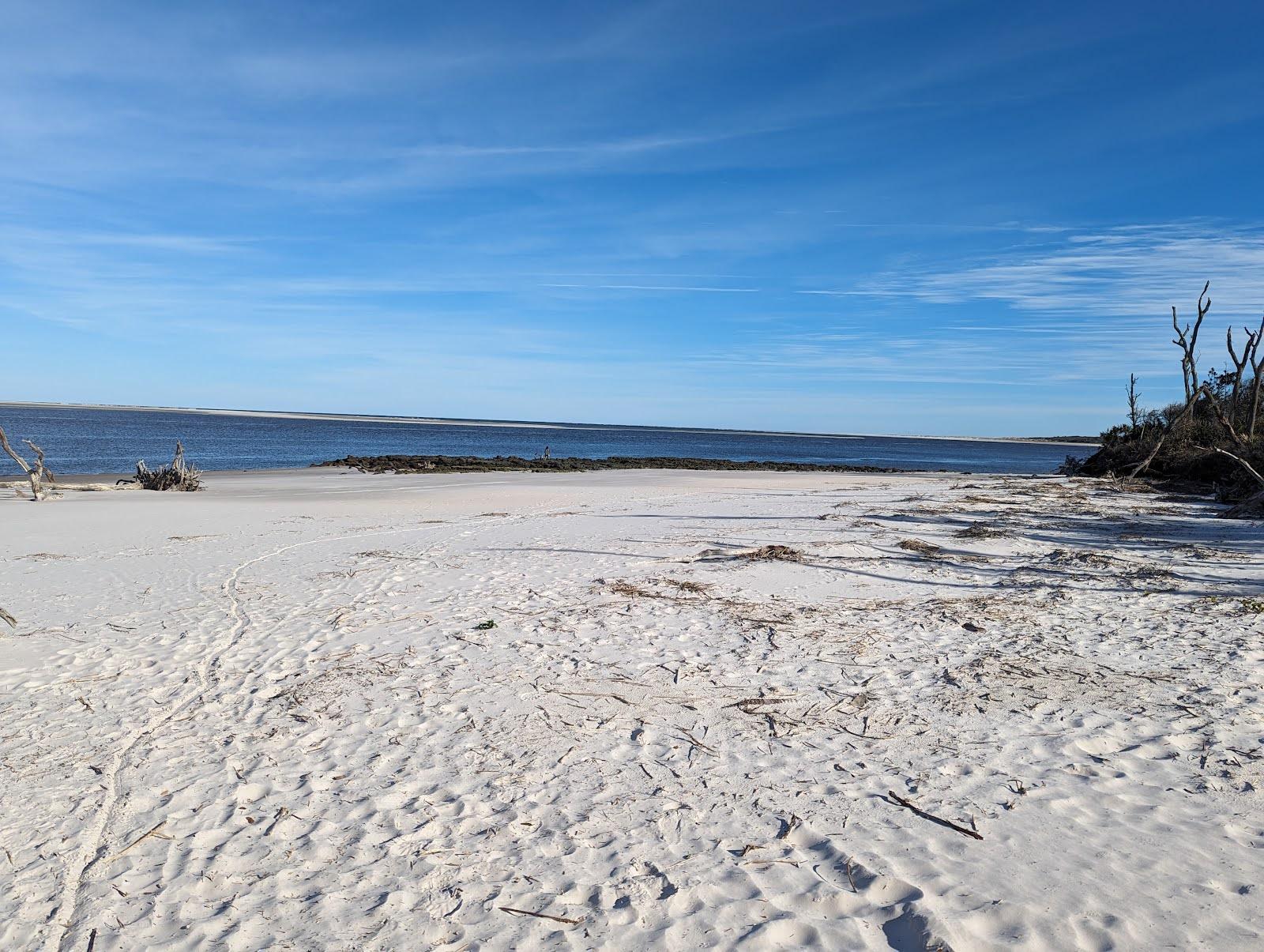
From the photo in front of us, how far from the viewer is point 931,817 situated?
380 cm

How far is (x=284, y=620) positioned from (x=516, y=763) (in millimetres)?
3904

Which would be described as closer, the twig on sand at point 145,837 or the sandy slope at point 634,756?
the sandy slope at point 634,756

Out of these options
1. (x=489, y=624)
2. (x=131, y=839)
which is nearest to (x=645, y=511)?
(x=489, y=624)

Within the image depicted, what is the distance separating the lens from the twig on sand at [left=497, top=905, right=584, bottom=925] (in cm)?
310

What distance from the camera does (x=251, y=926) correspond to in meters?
3.09

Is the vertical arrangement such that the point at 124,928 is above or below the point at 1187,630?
below

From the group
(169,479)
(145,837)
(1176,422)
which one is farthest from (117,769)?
(169,479)

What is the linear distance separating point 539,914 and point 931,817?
1.89 m

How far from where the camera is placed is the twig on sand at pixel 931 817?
3.65 meters

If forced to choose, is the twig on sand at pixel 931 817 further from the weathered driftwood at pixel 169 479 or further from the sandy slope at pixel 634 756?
the weathered driftwood at pixel 169 479

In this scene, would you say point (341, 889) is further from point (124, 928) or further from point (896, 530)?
point (896, 530)

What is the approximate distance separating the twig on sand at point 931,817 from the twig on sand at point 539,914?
5.64 ft

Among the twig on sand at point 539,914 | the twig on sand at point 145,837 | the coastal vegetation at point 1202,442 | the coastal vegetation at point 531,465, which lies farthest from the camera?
the coastal vegetation at point 531,465

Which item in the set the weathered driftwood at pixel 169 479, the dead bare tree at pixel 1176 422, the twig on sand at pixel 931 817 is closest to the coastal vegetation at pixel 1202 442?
the dead bare tree at pixel 1176 422
